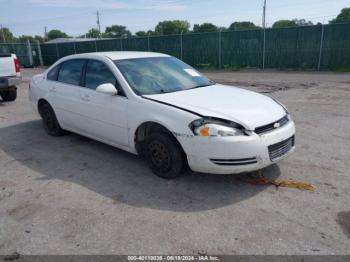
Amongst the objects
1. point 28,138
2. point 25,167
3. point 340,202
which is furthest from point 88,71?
point 340,202

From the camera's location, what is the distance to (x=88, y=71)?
17.1 ft

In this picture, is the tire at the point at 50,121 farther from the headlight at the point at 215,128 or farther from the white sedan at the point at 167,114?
the headlight at the point at 215,128

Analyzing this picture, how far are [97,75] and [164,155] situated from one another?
1789mm

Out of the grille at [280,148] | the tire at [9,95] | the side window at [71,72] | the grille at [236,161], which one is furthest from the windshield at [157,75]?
the tire at [9,95]

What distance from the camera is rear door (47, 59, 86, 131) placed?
5344 millimetres

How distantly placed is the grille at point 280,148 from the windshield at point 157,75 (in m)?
1.55

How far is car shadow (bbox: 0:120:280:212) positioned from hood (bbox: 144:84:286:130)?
2.65 ft

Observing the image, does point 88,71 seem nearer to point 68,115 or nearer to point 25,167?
point 68,115

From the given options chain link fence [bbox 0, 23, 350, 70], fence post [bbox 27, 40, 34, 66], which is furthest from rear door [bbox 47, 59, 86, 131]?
fence post [bbox 27, 40, 34, 66]

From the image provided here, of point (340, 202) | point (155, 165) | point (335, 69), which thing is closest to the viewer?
point (340, 202)

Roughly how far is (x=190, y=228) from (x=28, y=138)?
4.40 metres

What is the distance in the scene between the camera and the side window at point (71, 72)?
537 cm

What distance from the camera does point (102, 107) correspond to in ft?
15.6

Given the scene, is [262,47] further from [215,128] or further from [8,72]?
[215,128]
